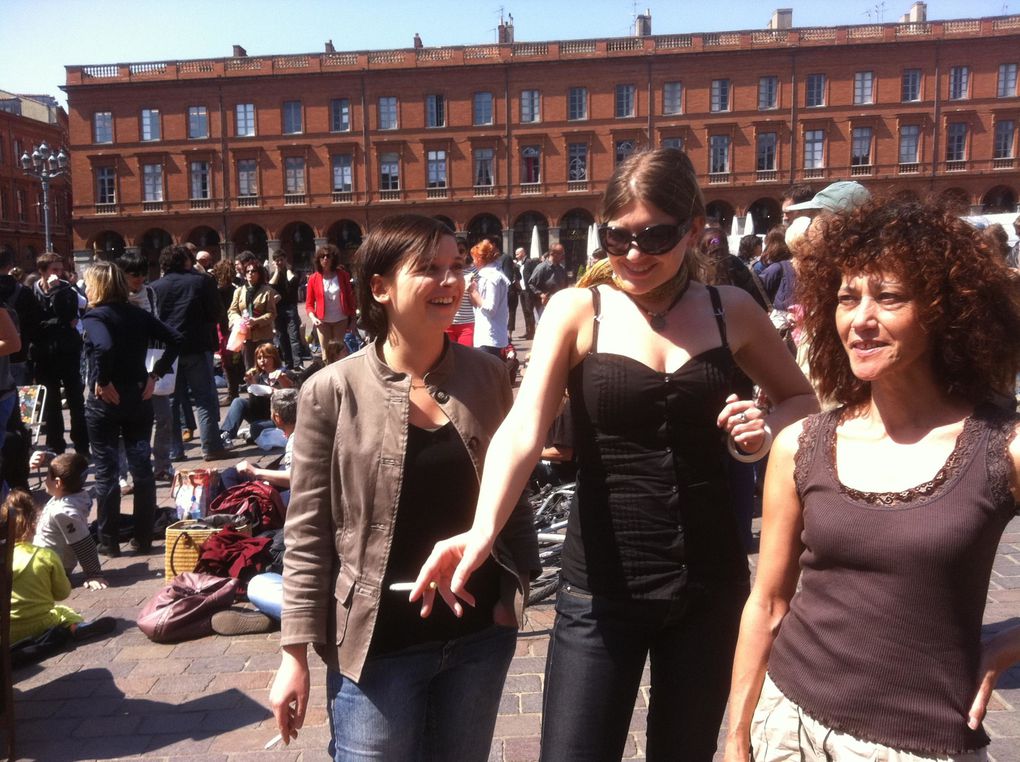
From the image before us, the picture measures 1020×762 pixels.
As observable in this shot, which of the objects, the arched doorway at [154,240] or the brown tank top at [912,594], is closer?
the brown tank top at [912,594]

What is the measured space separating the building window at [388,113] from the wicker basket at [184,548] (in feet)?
134

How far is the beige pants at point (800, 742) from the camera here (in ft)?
5.18

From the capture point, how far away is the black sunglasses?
200cm

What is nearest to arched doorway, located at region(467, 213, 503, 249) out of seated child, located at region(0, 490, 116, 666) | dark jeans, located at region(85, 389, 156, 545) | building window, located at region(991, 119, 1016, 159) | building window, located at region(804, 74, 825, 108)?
building window, located at region(804, 74, 825, 108)

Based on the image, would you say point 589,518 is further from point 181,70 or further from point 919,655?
point 181,70

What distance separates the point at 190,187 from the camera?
147 feet

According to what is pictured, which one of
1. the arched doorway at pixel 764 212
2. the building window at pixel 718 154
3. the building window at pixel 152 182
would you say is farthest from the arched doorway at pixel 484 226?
the building window at pixel 152 182

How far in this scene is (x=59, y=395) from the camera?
8852 mm

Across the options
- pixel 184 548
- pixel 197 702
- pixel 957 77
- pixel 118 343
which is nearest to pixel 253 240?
pixel 957 77

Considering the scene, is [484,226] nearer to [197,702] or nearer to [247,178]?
[247,178]

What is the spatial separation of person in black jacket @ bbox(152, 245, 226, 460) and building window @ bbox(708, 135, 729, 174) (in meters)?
37.5

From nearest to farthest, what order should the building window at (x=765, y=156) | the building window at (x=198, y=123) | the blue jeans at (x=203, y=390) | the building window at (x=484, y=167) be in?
the blue jeans at (x=203, y=390) → the building window at (x=765, y=156) → the building window at (x=484, y=167) → the building window at (x=198, y=123)

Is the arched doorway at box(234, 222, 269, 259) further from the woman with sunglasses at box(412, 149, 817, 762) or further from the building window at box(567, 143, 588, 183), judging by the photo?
the woman with sunglasses at box(412, 149, 817, 762)

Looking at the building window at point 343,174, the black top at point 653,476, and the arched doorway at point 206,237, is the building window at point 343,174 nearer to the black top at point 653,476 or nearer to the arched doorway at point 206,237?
the arched doorway at point 206,237
